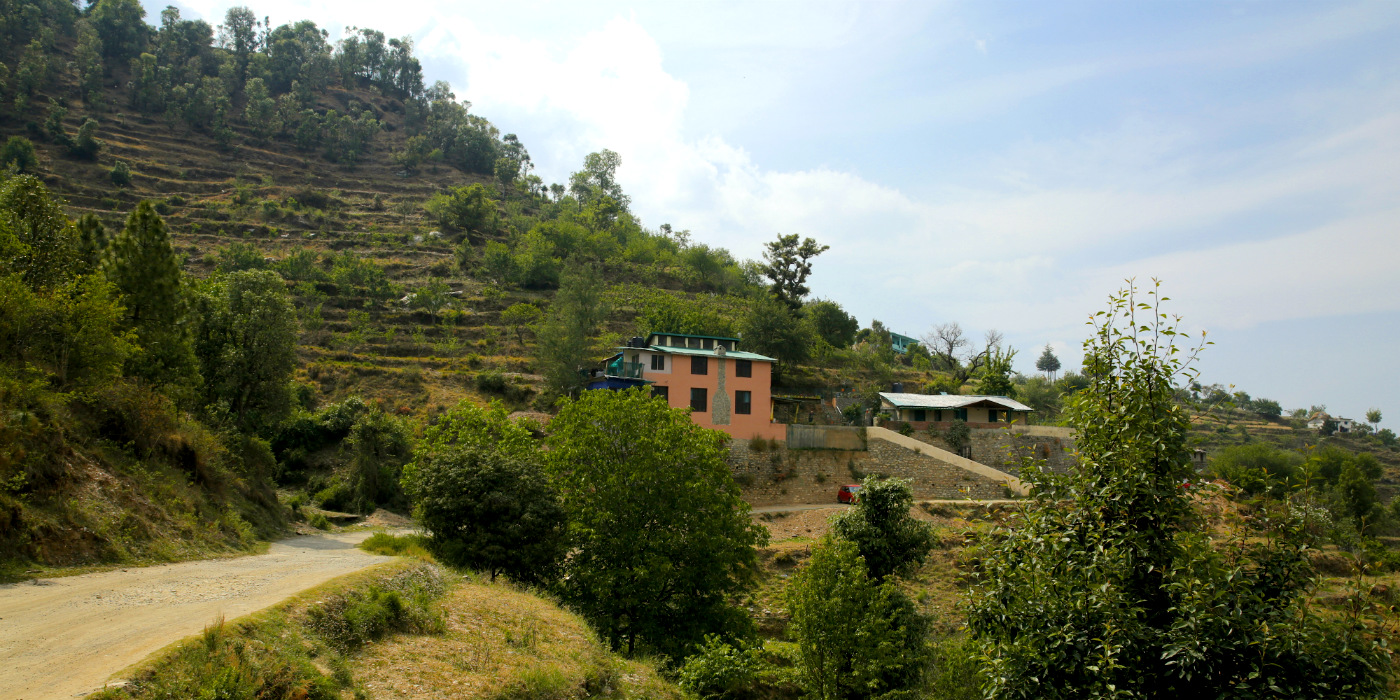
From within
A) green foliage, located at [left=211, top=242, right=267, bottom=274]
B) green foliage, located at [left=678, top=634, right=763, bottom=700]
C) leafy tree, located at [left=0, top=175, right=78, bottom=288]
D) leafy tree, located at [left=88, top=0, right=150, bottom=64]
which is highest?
leafy tree, located at [left=88, top=0, right=150, bottom=64]

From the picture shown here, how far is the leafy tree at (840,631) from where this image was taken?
19344 mm

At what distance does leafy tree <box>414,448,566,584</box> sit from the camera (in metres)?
20.1

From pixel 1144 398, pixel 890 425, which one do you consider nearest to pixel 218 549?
pixel 1144 398

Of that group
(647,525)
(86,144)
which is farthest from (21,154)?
(647,525)

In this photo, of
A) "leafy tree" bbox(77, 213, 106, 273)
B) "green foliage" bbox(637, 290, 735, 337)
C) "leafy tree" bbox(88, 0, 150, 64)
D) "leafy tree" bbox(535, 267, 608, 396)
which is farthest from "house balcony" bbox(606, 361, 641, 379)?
"leafy tree" bbox(88, 0, 150, 64)

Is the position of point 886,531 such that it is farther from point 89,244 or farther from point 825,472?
point 89,244

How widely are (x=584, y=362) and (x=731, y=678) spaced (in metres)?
33.4

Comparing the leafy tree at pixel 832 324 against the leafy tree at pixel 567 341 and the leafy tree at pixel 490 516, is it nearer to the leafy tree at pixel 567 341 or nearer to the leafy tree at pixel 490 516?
the leafy tree at pixel 567 341

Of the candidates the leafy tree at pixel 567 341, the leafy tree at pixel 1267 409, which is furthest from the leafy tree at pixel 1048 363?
the leafy tree at pixel 567 341

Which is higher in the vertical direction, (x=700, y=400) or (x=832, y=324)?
(x=832, y=324)

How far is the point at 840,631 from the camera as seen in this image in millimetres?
19406

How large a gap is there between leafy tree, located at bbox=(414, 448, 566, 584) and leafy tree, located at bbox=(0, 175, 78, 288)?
41.3ft

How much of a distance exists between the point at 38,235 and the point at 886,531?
2964cm

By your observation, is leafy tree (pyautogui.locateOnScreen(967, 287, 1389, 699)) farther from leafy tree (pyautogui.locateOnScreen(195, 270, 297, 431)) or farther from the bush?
the bush
